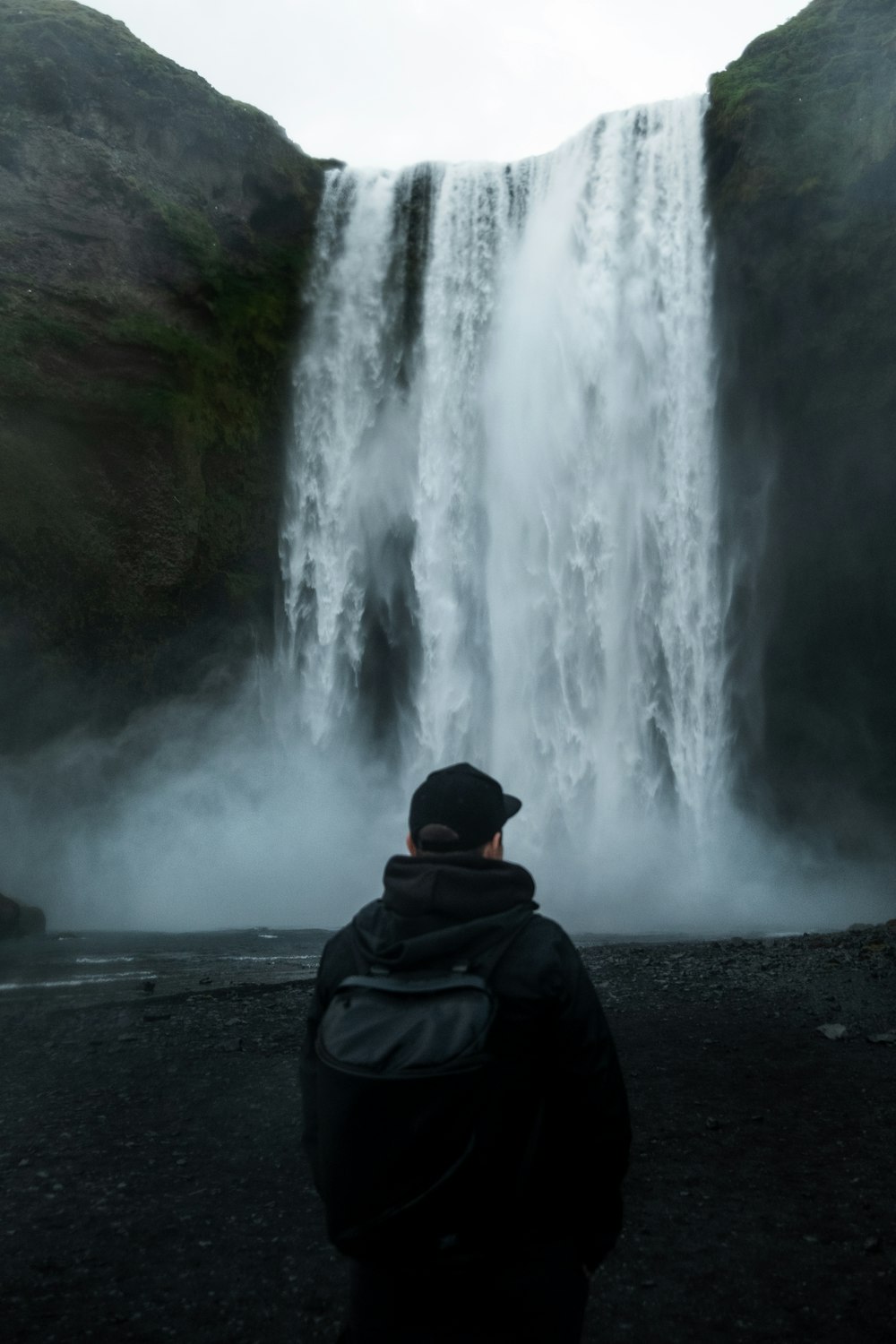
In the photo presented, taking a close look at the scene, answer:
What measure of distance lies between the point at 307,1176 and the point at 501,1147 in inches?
149

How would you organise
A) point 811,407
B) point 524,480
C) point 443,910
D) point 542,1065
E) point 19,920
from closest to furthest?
1. point 542,1065
2. point 443,910
3. point 19,920
4. point 811,407
5. point 524,480

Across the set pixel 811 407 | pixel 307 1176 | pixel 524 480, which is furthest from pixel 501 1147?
pixel 811 407

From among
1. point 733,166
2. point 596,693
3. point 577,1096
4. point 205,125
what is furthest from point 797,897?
point 205,125

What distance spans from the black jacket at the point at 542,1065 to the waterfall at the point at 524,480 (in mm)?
17361

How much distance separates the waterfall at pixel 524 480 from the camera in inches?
793

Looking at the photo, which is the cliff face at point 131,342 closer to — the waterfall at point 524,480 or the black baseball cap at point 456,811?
the waterfall at point 524,480

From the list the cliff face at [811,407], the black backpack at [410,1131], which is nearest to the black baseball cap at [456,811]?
the black backpack at [410,1131]

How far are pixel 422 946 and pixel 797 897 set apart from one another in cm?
1921

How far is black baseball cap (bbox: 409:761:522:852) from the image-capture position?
2545mm

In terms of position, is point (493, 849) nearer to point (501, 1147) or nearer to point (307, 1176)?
point (501, 1147)

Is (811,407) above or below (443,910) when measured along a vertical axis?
above

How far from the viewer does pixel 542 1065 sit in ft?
7.47

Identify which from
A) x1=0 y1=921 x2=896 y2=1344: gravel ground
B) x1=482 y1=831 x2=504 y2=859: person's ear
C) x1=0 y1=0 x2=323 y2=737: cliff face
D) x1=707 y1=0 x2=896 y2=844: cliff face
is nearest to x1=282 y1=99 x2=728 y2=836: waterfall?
x1=707 y1=0 x2=896 y2=844: cliff face

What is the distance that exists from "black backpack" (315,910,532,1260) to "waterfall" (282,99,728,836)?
57.7 feet
